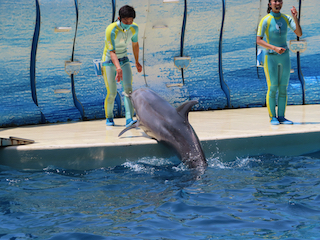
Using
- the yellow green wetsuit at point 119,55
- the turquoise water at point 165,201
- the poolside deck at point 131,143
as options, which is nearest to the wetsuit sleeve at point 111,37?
the yellow green wetsuit at point 119,55

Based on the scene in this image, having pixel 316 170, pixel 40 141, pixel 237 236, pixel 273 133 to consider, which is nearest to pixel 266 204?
pixel 237 236

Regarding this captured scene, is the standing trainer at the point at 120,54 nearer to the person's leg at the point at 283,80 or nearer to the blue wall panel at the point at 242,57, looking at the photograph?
the person's leg at the point at 283,80

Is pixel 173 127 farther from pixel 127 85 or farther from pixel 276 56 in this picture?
pixel 276 56

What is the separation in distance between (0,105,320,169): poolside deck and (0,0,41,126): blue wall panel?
602 mm

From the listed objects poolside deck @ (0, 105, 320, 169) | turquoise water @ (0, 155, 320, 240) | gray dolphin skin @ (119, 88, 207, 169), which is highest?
gray dolphin skin @ (119, 88, 207, 169)

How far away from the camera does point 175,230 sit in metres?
3.03

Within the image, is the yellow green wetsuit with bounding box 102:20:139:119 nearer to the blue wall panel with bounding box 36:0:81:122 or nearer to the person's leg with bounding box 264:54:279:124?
the blue wall panel with bounding box 36:0:81:122

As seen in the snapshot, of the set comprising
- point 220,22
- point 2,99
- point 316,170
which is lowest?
point 316,170

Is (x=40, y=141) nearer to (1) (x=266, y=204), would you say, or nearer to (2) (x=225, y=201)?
(2) (x=225, y=201)

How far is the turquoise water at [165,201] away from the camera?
3.03 m

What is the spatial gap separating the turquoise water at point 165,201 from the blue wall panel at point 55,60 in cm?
238

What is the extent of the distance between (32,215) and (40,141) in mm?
1932

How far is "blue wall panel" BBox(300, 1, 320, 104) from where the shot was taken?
8.28 m

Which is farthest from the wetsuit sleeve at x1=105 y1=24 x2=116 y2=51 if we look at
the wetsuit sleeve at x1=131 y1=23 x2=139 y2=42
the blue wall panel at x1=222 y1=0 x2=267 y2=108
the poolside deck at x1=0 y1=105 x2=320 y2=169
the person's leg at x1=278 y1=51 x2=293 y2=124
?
the blue wall panel at x1=222 y1=0 x2=267 y2=108
